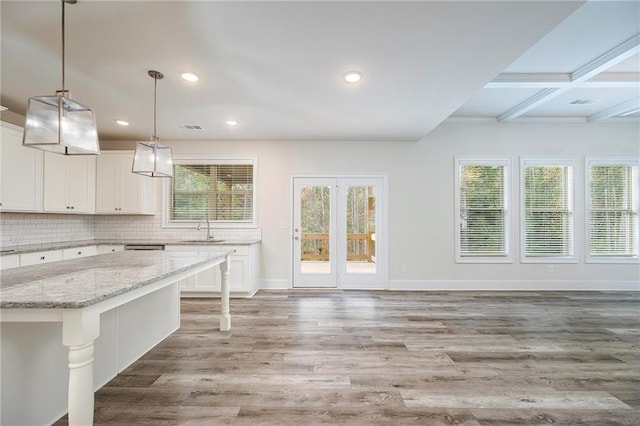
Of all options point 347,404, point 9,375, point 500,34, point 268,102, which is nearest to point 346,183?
point 268,102

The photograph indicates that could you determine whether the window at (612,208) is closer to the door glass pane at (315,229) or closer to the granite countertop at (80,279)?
the door glass pane at (315,229)

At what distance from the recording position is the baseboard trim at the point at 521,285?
504cm

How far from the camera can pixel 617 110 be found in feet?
15.1

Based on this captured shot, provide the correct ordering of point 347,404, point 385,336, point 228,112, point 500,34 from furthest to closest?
point 228,112 < point 385,336 < point 500,34 < point 347,404

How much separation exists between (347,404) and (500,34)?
2.88m

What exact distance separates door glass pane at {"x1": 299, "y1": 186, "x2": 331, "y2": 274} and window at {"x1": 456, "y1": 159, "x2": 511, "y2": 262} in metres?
2.32

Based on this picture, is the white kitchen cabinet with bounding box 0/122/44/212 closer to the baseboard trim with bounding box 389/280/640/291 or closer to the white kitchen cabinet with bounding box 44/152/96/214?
the white kitchen cabinet with bounding box 44/152/96/214

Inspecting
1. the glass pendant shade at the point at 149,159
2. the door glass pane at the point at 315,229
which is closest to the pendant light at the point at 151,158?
the glass pendant shade at the point at 149,159

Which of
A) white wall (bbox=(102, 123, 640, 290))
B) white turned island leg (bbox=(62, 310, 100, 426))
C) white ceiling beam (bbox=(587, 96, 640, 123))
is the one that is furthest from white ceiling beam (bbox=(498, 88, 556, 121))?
white turned island leg (bbox=(62, 310, 100, 426))

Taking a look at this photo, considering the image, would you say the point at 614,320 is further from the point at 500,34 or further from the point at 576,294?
the point at 500,34

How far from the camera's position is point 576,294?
479 cm

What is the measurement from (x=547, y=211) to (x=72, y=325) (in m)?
6.45

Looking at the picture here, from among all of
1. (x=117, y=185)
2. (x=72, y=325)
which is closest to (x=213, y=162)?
(x=117, y=185)

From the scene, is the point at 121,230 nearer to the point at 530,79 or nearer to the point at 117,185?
the point at 117,185
